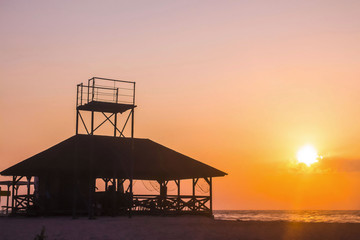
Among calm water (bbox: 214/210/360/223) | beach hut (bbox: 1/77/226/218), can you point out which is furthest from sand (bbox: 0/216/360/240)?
calm water (bbox: 214/210/360/223)

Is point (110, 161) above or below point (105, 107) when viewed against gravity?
below

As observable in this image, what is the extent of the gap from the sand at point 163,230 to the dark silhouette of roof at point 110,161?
170 inches

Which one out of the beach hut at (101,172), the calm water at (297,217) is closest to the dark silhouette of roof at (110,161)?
the beach hut at (101,172)

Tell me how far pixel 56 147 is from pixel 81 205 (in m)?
4.01

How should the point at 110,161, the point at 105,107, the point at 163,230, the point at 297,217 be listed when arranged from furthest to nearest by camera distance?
the point at 297,217 < the point at 105,107 < the point at 110,161 < the point at 163,230

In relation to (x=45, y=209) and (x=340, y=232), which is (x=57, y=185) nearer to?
(x=45, y=209)

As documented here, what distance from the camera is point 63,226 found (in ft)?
92.1

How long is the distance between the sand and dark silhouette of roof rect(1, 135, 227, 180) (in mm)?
4314

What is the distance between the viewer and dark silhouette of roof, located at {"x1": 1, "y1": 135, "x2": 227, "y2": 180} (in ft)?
113

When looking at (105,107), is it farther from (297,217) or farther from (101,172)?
(297,217)

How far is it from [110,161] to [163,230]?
10.2 metres

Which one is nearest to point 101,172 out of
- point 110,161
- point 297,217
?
point 110,161

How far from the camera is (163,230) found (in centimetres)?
2727

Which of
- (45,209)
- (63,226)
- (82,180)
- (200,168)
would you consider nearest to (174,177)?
(200,168)
